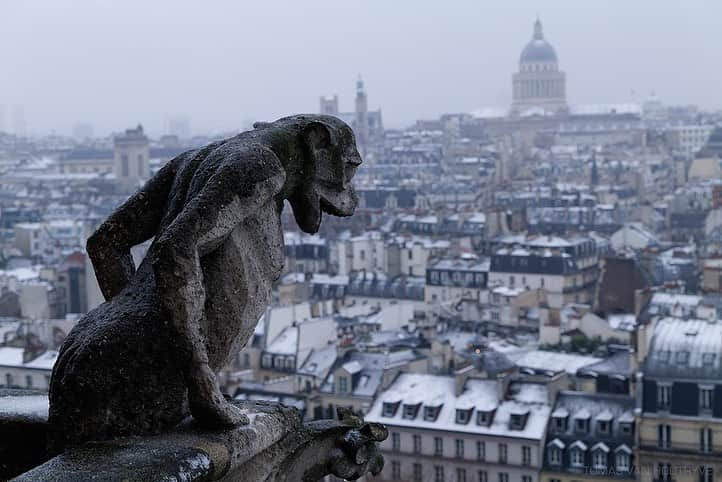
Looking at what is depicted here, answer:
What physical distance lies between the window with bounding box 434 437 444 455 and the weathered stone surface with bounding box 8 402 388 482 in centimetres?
1780

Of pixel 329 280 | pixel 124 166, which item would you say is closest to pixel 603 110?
pixel 124 166

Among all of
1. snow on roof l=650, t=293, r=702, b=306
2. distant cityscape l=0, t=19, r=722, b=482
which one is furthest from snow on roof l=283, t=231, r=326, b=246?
snow on roof l=650, t=293, r=702, b=306

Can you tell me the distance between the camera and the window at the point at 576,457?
20.4 m

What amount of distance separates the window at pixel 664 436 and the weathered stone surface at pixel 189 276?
55.2 feet

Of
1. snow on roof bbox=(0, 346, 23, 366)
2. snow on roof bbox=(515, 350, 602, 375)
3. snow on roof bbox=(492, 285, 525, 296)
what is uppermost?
snow on roof bbox=(0, 346, 23, 366)

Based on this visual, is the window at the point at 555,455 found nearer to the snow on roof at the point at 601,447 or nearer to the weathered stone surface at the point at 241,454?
the snow on roof at the point at 601,447

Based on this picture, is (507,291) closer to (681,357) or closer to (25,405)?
(681,357)

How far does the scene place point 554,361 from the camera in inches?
1002

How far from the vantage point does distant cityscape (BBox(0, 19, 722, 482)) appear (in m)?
20.7

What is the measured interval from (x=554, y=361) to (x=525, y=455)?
466 centimetres

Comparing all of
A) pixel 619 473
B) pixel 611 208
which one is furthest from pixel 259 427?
pixel 611 208

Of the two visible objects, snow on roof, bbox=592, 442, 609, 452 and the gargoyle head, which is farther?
snow on roof, bbox=592, 442, 609, 452

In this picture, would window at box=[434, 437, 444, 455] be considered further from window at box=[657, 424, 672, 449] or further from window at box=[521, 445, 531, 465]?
window at box=[657, 424, 672, 449]

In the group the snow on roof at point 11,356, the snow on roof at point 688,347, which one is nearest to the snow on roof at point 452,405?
the snow on roof at point 688,347
